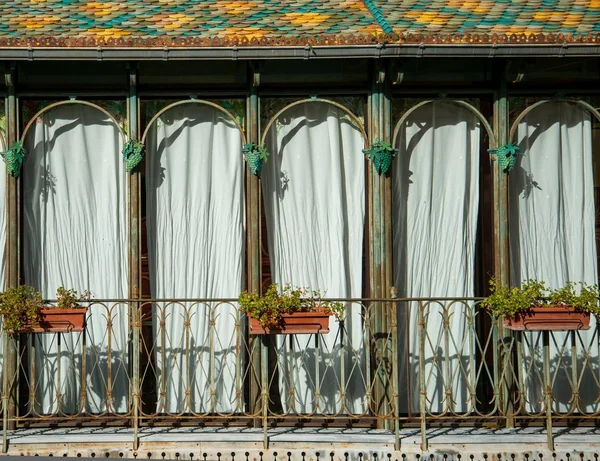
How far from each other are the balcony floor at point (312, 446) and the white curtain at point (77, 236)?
0.71m

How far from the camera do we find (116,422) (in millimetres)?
11156

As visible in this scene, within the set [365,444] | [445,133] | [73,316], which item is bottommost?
[365,444]

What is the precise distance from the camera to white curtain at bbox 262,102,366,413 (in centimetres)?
1127

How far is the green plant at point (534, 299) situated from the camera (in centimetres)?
1038

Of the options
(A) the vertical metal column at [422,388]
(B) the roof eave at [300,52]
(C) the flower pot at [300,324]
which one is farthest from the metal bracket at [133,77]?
(A) the vertical metal column at [422,388]

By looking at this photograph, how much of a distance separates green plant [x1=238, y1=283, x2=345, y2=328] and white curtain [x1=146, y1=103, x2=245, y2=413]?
2.10 ft

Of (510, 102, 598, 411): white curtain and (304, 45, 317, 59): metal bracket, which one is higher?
(304, 45, 317, 59): metal bracket

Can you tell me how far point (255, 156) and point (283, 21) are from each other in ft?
4.68

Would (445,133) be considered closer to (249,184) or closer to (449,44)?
(449,44)

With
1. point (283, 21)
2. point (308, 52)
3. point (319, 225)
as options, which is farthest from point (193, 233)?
point (283, 21)

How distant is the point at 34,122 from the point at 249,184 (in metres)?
2.28

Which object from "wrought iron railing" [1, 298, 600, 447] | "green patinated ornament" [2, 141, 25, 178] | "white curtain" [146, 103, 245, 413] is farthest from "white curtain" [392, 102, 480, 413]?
"green patinated ornament" [2, 141, 25, 178]

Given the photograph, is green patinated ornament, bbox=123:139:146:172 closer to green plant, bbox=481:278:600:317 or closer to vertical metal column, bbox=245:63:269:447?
vertical metal column, bbox=245:63:269:447

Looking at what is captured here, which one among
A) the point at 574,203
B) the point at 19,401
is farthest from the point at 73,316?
the point at 574,203
